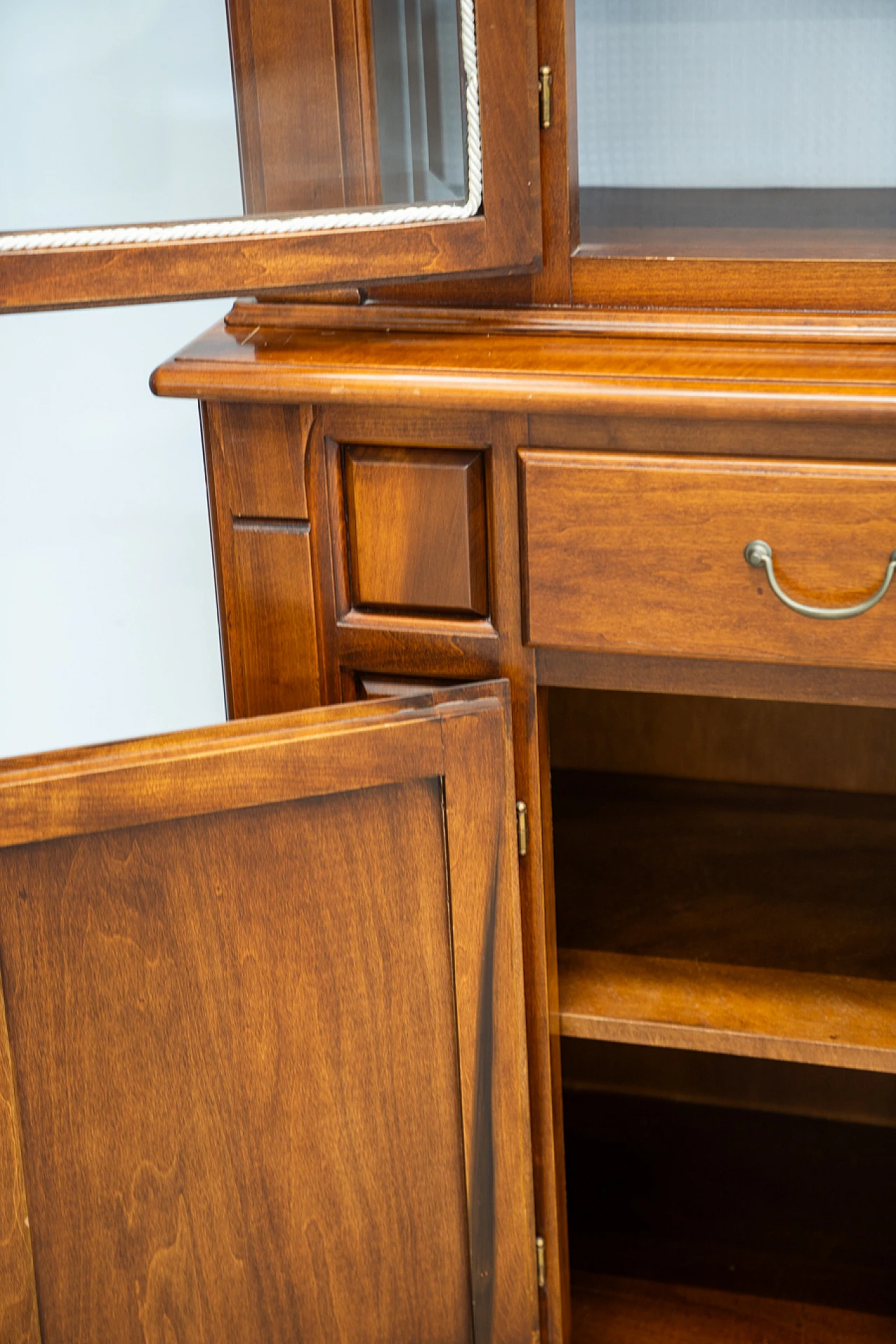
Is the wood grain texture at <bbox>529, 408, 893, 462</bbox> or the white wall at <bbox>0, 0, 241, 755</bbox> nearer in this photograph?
the wood grain texture at <bbox>529, 408, 893, 462</bbox>

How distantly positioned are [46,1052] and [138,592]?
0.55 metres

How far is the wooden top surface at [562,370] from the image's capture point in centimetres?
69

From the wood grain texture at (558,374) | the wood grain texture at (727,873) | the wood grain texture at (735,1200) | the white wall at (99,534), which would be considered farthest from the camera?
the white wall at (99,534)

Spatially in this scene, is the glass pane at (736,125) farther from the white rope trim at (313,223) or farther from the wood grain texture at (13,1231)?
the wood grain texture at (13,1231)

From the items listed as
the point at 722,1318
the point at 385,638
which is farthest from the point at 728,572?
the point at 722,1318

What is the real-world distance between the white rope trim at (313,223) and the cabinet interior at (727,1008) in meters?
0.45

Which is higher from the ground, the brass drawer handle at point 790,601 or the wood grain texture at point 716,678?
the brass drawer handle at point 790,601

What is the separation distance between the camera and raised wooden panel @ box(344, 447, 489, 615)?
761 mm

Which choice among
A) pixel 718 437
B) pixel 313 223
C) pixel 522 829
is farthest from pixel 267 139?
pixel 522 829

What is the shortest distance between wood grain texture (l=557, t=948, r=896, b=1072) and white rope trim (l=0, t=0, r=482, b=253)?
45 centimetres

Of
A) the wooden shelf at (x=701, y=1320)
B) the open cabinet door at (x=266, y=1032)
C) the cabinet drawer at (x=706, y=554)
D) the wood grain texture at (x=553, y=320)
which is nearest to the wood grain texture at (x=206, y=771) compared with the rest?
the open cabinet door at (x=266, y=1032)

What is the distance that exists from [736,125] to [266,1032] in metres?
0.54

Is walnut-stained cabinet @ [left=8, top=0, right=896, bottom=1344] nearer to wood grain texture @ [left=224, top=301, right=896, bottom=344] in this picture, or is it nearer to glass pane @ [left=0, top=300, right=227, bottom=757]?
wood grain texture @ [left=224, top=301, right=896, bottom=344]

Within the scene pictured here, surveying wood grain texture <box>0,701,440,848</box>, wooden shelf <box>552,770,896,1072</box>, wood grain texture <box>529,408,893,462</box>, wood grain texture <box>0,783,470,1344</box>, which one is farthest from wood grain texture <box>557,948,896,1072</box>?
wood grain texture <box>529,408,893,462</box>
